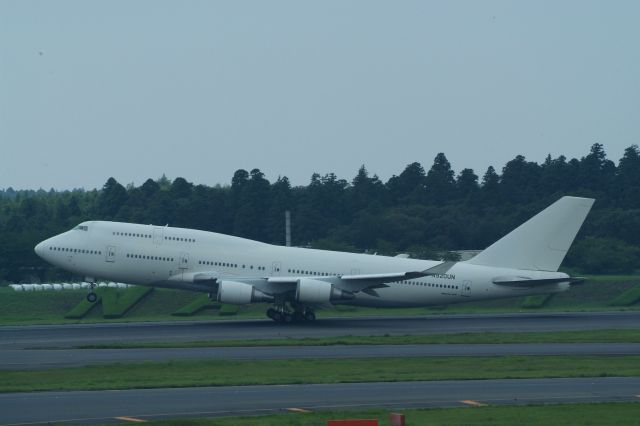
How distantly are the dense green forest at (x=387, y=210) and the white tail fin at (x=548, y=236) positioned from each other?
32.1 m

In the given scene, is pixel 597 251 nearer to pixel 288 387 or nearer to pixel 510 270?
pixel 510 270

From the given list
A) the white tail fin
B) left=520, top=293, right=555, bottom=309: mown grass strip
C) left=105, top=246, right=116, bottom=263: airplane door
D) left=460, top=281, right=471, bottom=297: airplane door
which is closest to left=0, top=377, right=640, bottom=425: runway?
the white tail fin

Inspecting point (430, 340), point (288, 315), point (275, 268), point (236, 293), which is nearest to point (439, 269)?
point (288, 315)

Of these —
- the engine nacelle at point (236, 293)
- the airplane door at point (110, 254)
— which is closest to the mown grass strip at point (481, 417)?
the engine nacelle at point (236, 293)

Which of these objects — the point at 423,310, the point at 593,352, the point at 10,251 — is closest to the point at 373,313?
the point at 423,310

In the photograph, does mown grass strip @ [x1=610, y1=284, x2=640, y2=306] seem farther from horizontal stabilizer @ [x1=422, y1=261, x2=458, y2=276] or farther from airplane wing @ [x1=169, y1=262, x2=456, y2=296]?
horizontal stabilizer @ [x1=422, y1=261, x2=458, y2=276]

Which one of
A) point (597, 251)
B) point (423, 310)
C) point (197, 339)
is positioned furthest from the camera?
point (597, 251)

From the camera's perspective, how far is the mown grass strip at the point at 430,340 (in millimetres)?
38938

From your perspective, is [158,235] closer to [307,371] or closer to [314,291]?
[314,291]

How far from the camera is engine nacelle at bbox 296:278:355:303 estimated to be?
48562 millimetres

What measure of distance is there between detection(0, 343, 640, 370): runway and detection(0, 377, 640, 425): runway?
7.00 m

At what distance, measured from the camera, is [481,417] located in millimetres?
21938

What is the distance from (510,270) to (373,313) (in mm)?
9312

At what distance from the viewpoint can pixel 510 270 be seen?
51312 millimetres
